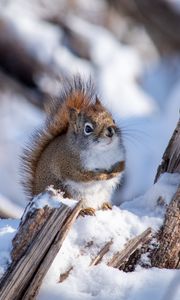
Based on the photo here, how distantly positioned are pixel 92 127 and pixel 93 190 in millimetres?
267

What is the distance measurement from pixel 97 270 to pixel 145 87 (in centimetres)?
410

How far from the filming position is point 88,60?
625 centimetres

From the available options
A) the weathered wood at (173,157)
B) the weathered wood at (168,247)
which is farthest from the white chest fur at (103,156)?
the weathered wood at (168,247)

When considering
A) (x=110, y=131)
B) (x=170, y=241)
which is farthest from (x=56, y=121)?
(x=170, y=241)

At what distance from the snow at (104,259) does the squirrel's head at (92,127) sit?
792mm

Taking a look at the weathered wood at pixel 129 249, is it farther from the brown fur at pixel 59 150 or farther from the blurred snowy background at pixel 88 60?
the blurred snowy background at pixel 88 60

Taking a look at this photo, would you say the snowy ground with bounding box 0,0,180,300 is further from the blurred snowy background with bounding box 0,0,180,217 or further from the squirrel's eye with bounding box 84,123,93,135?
the squirrel's eye with bounding box 84,123,93,135

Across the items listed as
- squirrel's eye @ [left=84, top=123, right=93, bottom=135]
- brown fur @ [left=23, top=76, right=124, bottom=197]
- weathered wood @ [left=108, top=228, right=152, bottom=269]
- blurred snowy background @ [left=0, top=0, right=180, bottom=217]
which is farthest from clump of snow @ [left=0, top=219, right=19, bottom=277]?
blurred snowy background @ [left=0, top=0, right=180, bottom=217]

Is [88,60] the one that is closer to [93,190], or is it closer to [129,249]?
[93,190]

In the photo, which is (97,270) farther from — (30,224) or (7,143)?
(7,143)

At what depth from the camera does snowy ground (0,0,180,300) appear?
234 centimetres

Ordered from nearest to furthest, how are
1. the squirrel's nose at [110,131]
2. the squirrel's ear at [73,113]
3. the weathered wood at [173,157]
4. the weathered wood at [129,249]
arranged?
1. the weathered wood at [129,249]
2. the weathered wood at [173,157]
3. the squirrel's nose at [110,131]
4. the squirrel's ear at [73,113]

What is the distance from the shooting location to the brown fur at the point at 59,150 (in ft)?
11.2

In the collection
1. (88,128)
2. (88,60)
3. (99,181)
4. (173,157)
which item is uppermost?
(173,157)
